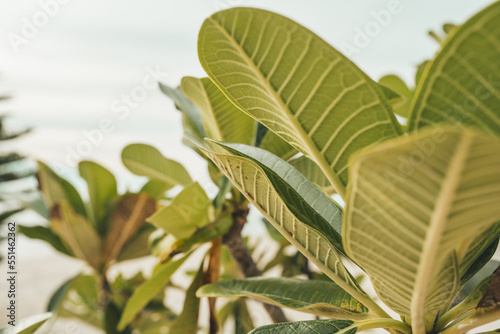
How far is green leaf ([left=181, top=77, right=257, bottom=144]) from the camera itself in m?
0.49

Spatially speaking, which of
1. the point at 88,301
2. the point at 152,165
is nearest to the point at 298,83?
the point at 152,165

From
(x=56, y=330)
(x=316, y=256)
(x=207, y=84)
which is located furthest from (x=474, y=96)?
(x=56, y=330)

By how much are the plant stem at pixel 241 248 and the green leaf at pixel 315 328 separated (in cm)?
23

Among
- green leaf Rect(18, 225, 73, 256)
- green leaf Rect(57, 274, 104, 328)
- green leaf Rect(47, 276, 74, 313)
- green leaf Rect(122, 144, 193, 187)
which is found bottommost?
green leaf Rect(57, 274, 104, 328)

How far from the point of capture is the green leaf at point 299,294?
396mm

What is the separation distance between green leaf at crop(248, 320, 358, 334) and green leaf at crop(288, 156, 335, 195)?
22 cm

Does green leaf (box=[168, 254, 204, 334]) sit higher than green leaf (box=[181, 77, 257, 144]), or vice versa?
green leaf (box=[181, 77, 257, 144])

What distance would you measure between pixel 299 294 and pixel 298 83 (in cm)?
26

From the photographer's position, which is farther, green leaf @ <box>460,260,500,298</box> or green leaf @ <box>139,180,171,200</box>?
green leaf @ <box>139,180,171,200</box>

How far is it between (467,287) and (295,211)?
277 mm

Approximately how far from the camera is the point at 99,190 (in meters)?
0.98

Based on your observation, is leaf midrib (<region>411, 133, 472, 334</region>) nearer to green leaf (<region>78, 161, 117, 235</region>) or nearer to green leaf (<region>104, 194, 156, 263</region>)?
green leaf (<region>104, 194, 156, 263</region>)

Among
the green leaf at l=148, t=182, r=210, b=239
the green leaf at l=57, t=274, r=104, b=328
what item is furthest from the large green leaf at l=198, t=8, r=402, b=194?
the green leaf at l=57, t=274, r=104, b=328

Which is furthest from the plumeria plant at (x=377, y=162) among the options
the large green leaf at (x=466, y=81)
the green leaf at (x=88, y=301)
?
the green leaf at (x=88, y=301)
